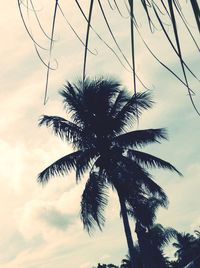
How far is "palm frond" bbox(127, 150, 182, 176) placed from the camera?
16.9 meters

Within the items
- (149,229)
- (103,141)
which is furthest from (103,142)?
(149,229)

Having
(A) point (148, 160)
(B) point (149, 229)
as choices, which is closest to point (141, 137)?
(A) point (148, 160)

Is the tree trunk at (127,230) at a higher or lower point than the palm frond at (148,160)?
lower

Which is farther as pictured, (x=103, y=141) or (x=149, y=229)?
(x=149, y=229)

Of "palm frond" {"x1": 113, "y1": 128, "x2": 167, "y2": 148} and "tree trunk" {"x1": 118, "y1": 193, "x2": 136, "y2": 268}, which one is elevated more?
"palm frond" {"x1": 113, "y1": 128, "x2": 167, "y2": 148}

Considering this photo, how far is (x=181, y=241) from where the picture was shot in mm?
54625

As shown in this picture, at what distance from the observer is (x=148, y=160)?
1703 cm

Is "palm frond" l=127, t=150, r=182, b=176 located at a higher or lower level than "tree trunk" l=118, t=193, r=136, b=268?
higher

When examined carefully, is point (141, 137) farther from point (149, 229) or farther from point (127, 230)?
point (149, 229)

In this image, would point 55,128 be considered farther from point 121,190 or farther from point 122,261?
point 122,261

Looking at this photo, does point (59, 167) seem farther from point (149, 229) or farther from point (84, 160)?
point (149, 229)

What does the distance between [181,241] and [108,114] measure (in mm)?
40705

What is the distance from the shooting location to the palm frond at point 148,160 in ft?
55.5

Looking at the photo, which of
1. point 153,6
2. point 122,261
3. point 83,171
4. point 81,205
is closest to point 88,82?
point 83,171
